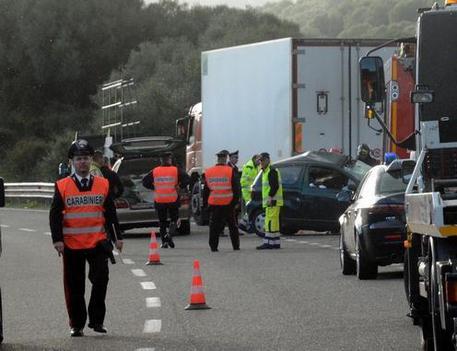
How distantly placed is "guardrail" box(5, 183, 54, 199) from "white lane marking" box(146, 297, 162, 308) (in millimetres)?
35392

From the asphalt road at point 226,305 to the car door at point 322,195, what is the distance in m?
3.62

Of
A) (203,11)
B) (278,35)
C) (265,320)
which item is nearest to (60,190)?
(265,320)

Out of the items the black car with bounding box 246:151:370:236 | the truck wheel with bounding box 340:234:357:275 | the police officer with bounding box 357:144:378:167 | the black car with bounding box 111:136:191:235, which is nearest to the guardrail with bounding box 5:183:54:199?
the black car with bounding box 111:136:191:235

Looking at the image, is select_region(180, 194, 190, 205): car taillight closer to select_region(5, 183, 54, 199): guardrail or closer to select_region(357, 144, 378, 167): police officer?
select_region(357, 144, 378, 167): police officer

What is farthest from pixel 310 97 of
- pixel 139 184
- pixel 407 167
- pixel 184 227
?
pixel 407 167

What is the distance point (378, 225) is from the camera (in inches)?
741

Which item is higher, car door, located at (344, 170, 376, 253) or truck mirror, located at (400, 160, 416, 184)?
truck mirror, located at (400, 160, 416, 184)

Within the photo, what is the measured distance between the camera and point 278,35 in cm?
7781

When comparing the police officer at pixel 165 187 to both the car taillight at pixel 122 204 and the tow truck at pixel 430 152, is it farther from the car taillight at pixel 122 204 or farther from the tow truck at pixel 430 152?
the tow truck at pixel 430 152

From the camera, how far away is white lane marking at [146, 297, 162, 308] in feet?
53.7

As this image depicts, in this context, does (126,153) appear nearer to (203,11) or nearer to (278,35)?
(278,35)

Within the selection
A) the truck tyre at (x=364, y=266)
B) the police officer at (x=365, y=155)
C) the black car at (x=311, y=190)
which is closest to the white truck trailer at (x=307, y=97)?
the police officer at (x=365, y=155)

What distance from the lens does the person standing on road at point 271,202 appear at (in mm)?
26828

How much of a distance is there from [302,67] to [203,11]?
51893 mm
